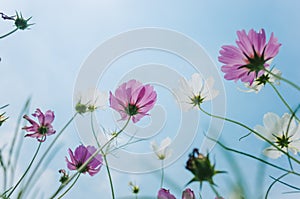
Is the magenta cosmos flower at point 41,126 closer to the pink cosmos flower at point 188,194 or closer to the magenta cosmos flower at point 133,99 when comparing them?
the magenta cosmos flower at point 133,99

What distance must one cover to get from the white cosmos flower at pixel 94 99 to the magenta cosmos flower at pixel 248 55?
0.38m

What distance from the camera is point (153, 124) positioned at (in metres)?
0.85

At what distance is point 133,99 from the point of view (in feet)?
2.29

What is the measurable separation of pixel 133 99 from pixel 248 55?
22 centimetres

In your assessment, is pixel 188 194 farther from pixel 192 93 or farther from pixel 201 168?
pixel 192 93

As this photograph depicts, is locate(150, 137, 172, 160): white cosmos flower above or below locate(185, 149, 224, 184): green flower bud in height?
above

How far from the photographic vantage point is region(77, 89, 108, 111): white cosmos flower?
894mm

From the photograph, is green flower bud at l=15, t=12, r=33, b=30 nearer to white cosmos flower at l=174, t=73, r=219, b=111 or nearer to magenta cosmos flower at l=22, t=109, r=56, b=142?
magenta cosmos flower at l=22, t=109, r=56, b=142

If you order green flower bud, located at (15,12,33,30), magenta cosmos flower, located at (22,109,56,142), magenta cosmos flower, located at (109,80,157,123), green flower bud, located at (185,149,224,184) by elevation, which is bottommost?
green flower bud, located at (185,149,224,184)

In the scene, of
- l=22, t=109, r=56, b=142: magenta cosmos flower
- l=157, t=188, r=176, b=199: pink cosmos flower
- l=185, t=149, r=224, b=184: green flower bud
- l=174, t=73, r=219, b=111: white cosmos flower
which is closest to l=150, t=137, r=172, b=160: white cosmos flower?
l=174, t=73, r=219, b=111: white cosmos flower

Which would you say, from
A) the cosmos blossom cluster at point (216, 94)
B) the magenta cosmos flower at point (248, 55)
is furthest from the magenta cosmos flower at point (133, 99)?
the magenta cosmos flower at point (248, 55)

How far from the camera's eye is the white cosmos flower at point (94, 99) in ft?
2.93

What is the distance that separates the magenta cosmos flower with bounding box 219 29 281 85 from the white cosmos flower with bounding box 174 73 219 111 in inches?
6.0

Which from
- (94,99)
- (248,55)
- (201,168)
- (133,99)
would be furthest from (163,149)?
(201,168)
